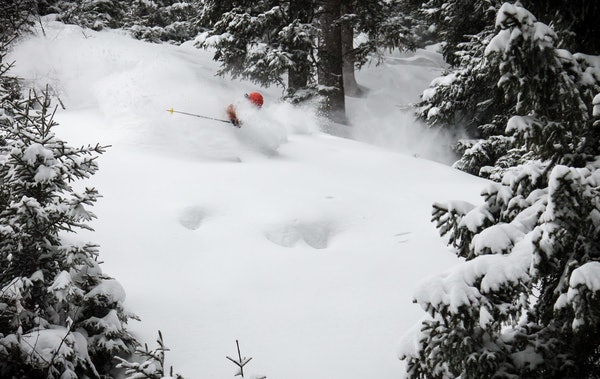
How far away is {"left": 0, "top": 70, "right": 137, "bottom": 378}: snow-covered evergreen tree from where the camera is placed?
3132 mm

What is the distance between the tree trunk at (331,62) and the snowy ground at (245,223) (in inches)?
97.2

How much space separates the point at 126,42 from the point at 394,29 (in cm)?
724

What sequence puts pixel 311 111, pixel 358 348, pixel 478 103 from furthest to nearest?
pixel 311 111 → pixel 478 103 → pixel 358 348

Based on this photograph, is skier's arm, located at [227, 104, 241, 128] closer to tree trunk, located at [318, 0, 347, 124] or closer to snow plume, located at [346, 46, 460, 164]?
tree trunk, located at [318, 0, 347, 124]

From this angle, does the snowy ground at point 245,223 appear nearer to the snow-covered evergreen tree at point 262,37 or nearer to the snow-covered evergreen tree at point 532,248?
the snow-covered evergreen tree at point 532,248

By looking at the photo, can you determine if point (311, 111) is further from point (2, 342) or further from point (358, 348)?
point (2, 342)

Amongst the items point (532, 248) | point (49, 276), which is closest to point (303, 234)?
point (49, 276)

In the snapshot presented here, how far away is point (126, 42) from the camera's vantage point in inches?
507

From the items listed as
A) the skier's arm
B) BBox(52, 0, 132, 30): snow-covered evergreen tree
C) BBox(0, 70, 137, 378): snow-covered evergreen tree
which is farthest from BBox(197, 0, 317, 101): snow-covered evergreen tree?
BBox(0, 70, 137, 378): snow-covered evergreen tree

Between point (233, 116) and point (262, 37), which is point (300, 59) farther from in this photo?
point (233, 116)

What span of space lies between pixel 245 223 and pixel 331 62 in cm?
871

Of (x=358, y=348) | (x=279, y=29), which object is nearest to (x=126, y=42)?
(x=279, y=29)

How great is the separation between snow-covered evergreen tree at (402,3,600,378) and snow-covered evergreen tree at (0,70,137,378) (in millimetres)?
2100

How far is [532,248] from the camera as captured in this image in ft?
7.64
